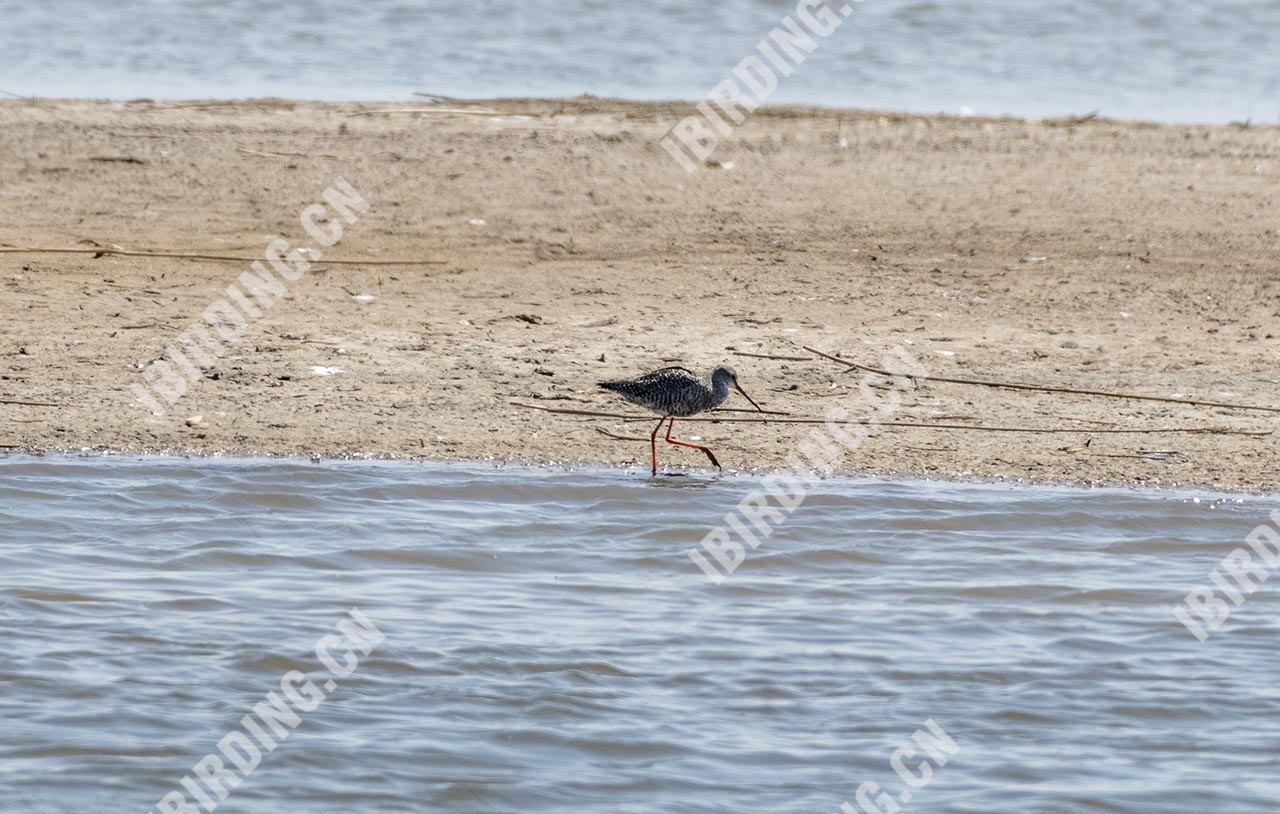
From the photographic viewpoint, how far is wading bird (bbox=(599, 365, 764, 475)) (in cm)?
842

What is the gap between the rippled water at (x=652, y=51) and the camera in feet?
55.0

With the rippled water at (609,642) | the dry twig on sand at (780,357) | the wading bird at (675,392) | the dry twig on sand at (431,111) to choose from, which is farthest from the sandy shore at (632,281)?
the rippled water at (609,642)

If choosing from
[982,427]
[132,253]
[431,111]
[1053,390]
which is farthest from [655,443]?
[431,111]

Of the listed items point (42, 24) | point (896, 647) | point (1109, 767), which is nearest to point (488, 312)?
point (896, 647)

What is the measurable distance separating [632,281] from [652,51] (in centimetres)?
867

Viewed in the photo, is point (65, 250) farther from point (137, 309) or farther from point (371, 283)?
point (371, 283)

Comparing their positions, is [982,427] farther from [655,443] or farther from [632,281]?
[632,281]

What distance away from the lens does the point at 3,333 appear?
9781mm

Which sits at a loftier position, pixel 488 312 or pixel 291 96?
pixel 291 96

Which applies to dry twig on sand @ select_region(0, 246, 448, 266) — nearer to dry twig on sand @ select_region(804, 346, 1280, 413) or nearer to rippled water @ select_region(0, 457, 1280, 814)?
rippled water @ select_region(0, 457, 1280, 814)

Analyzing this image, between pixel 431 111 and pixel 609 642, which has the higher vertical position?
pixel 431 111

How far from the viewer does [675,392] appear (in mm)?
8422

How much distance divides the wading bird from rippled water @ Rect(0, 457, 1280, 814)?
353 mm

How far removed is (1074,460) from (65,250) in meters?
5.92
